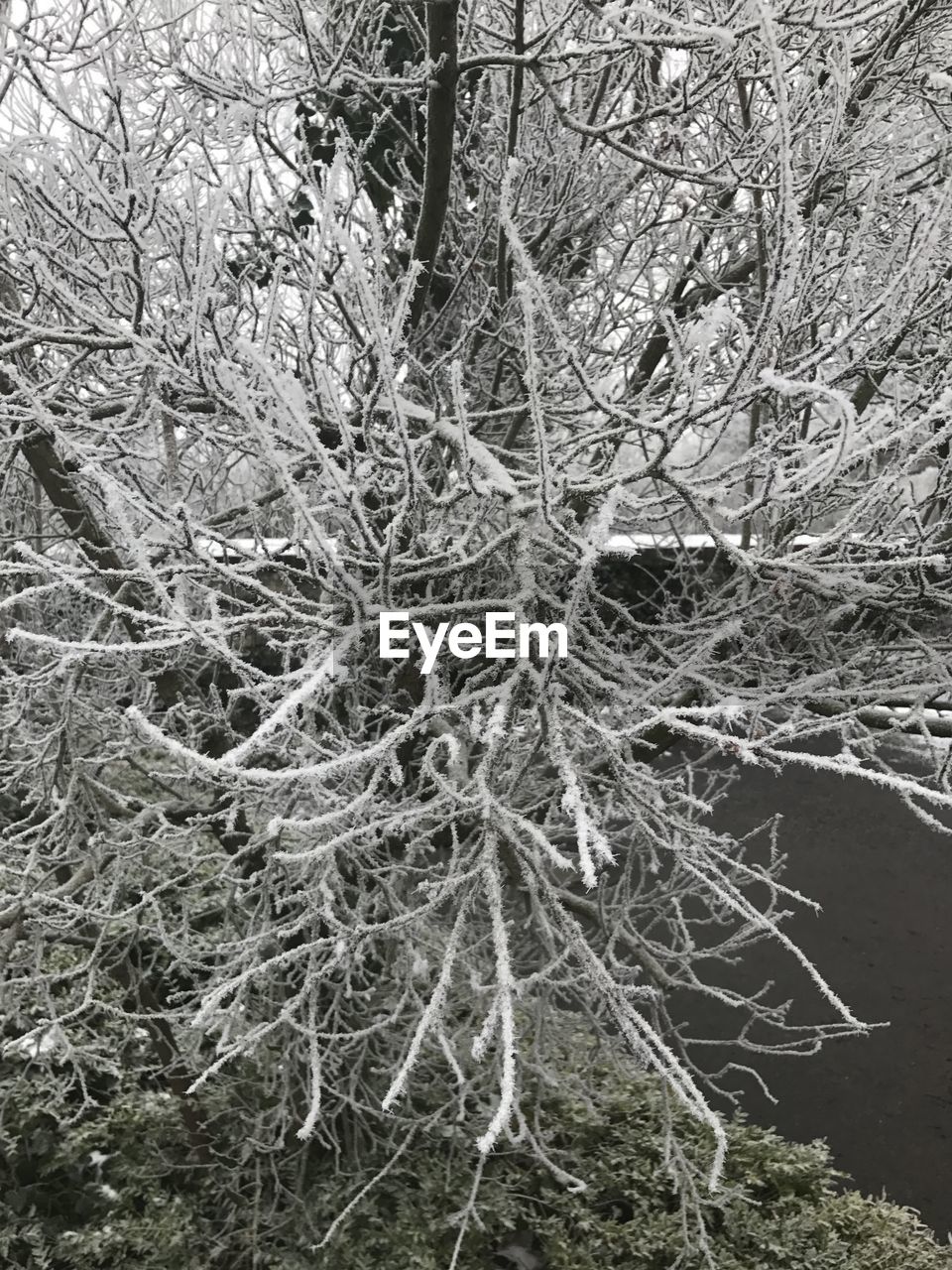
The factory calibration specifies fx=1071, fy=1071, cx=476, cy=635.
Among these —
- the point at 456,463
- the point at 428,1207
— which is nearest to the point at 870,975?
the point at 428,1207

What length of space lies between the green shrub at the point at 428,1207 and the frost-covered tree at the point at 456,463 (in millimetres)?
343

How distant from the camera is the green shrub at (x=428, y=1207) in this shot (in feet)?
15.5

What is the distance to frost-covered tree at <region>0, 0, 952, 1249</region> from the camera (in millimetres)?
1861

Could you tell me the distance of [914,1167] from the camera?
593cm

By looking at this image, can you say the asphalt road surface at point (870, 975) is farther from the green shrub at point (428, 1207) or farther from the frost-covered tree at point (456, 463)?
the frost-covered tree at point (456, 463)

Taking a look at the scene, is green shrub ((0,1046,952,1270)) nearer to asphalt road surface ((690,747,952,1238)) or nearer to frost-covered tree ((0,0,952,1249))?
frost-covered tree ((0,0,952,1249))

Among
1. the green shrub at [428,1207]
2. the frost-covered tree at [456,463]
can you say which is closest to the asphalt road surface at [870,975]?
the green shrub at [428,1207]

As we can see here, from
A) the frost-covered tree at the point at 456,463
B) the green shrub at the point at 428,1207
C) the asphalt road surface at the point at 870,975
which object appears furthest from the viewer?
the asphalt road surface at the point at 870,975

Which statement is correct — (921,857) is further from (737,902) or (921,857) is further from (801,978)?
(737,902)

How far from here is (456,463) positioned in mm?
3721

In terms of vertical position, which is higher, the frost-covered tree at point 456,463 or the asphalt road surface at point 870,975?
the frost-covered tree at point 456,463

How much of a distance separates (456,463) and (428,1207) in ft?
11.4

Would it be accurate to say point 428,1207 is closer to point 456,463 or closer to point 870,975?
point 456,463

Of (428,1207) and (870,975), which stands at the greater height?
(428,1207)
